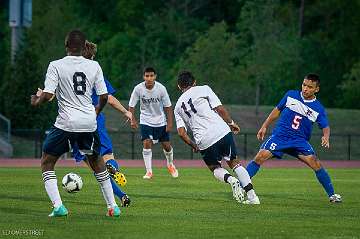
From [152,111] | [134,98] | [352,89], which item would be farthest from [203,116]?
[352,89]

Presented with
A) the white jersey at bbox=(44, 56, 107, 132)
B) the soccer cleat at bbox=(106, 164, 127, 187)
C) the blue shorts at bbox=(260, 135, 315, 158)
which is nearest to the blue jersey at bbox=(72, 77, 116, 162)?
the soccer cleat at bbox=(106, 164, 127, 187)

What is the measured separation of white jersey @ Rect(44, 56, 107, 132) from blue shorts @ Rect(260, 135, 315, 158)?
15.3ft

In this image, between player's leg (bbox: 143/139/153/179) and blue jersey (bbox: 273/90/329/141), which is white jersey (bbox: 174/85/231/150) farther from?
player's leg (bbox: 143/139/153/179)

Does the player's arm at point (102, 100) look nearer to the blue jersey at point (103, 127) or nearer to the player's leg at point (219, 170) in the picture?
the blue jersey at point (103, 127)

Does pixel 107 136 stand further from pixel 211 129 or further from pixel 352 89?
pixel 352 89

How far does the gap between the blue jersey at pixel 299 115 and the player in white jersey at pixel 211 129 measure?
49.2 inches

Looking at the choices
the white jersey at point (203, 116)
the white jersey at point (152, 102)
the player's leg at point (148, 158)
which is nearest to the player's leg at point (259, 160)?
the white jersey at point (203, 116)

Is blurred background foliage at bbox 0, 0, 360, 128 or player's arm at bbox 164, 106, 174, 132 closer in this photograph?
player's arm at bbox 164, 106, 174, 132

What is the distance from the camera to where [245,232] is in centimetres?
1246

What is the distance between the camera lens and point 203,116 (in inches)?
651

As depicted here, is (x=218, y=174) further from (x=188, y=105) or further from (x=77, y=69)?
(x=77, y=69)

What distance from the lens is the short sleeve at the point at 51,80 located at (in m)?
13.4

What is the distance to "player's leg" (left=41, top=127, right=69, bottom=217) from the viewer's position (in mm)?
13602

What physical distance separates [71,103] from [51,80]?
0.38m
